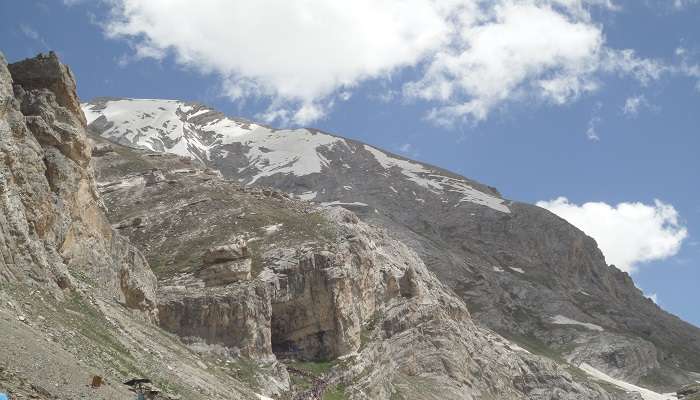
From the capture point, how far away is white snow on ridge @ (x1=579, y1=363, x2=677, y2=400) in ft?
433

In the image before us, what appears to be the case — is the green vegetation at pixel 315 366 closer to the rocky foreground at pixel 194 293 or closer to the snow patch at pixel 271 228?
the rocky foreground at pixel 194 293

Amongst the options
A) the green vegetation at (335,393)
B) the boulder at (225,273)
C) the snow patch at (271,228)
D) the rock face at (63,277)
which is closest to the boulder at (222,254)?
the boulder at (225,273)

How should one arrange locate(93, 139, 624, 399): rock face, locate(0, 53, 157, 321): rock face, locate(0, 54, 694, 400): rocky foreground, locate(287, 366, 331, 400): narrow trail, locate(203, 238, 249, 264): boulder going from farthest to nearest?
locate(203, 238, 249, 264): boulder → locate(93, 139, 624, 399): rock face → locate(287, 366, 331, 400): narrow trail → locate(0, 53, 157, 321): rock face → locate(0, 54, 694, 400): rocky foreground

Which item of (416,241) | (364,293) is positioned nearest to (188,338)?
(364,293)

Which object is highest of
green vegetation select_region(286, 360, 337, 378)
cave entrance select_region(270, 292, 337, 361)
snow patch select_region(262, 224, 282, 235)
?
snow patch select_region(262, 224, 282, 235)

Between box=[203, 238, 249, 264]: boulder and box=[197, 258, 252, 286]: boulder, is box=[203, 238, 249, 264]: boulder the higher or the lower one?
the higher one

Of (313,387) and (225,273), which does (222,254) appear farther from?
(313,387)

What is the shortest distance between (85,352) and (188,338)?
31.4m

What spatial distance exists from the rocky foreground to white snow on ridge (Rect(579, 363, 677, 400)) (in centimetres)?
1940

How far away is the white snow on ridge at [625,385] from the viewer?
132 m

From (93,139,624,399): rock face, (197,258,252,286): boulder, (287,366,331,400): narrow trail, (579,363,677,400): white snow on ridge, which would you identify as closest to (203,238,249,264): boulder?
(93,139,624,399): rock face

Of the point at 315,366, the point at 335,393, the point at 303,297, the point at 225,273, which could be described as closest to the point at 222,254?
the point at 225,273

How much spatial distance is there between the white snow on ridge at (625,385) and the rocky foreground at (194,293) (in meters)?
19.4

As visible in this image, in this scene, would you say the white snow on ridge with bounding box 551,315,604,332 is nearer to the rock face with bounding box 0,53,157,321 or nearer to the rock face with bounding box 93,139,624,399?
the rock face with bounding box 93,139,624,399
